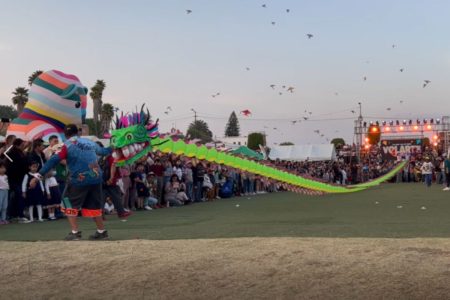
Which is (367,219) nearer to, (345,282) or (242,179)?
(345,282)

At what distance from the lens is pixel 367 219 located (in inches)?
416

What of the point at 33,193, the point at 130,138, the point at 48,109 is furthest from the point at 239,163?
the point at 48,109

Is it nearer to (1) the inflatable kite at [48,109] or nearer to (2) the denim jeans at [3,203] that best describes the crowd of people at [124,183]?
(2) the denim jeans at [3,203]

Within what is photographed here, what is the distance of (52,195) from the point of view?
40.7ft

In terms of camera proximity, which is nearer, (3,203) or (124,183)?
(3,203)

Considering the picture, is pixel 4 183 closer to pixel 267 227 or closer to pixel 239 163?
pixel 239 163

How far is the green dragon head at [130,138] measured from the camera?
28.8ft

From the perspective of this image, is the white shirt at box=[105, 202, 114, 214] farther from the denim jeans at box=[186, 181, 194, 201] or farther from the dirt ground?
the dirt ground

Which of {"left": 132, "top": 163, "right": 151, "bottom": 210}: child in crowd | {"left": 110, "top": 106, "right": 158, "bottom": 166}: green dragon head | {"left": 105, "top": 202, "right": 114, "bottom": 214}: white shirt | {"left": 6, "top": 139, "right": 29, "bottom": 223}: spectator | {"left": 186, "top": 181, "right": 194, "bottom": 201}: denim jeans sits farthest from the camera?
{"left": 186, "top": 181, "right": 194, "bottom": 201}: denim jeans

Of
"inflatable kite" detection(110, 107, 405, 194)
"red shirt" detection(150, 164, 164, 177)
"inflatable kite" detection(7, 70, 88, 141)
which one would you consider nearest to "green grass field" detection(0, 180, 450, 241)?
"inflatable kite" detection(110, 107, 405, 194)

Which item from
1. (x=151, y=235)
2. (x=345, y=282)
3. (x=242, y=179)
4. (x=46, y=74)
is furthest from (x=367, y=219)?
(x=242, y=179)

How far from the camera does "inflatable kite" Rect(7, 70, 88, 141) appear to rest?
14.7m

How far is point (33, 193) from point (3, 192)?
0.73 m

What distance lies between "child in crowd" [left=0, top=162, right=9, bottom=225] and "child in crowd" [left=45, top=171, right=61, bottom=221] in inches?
39.6
